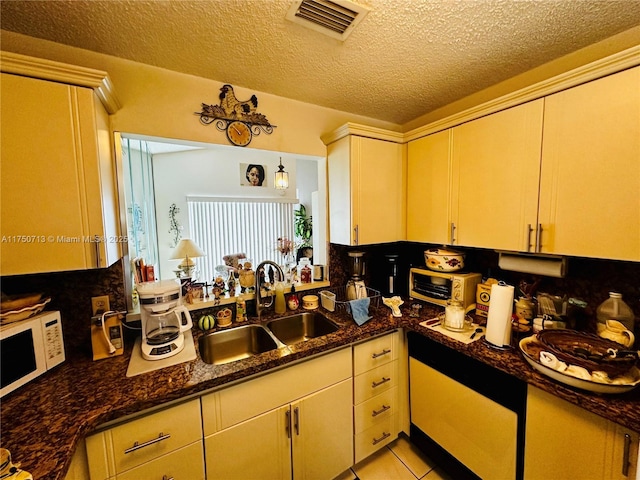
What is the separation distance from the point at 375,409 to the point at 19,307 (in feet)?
5.87

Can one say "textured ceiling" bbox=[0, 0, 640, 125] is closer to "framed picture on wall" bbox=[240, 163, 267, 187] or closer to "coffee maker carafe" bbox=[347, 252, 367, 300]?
"coffee maker carafe" bbox=[347, 252, 367, 300]

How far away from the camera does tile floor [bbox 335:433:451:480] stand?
1477 mm

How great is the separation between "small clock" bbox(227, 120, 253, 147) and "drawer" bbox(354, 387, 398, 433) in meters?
1.73

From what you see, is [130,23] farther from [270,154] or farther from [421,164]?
[421,164]

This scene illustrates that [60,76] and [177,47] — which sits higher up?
[177,47]

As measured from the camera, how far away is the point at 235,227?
14.4 feet

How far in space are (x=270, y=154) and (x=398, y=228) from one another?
109cm

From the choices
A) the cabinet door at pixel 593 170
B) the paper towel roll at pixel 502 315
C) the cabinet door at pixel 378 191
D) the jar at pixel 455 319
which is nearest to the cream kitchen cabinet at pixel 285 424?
the jar at pixel 455 319

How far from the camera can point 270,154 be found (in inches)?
69.6

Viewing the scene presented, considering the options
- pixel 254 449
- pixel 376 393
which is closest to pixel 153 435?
pixel 254 449

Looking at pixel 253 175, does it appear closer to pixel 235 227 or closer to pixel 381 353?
pixel 235 227

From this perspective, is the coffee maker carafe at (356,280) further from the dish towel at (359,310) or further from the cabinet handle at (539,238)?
the cabinet handle at (539,238)

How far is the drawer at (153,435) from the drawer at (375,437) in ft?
3.10

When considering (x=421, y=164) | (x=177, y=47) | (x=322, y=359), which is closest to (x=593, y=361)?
(x=322, y=359)
